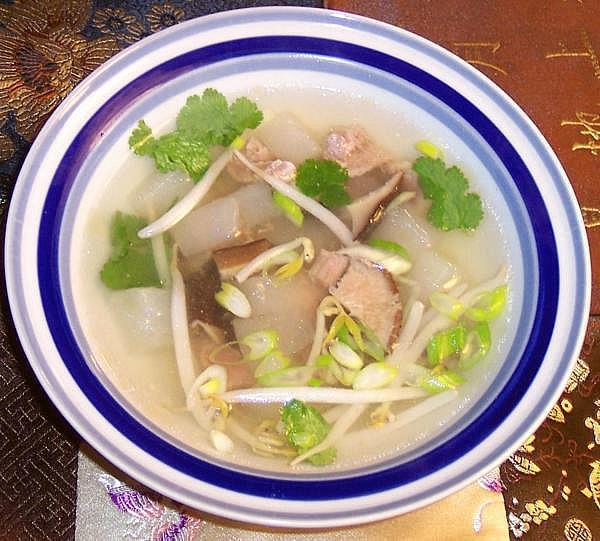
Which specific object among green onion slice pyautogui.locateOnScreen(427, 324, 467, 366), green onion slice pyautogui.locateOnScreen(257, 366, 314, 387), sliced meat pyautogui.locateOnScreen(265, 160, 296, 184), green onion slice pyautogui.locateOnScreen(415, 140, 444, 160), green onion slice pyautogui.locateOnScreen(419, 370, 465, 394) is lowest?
green onion slice pyautogui.locateOnScreen(257, 366, 314, 387)

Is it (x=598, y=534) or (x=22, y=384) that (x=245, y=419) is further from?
(x=598, y=534)

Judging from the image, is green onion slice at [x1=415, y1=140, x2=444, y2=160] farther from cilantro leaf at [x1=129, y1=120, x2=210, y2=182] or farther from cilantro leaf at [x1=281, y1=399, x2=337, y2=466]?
cilantro leaf at [x1=281, y1=399, x2=337, y2=466]

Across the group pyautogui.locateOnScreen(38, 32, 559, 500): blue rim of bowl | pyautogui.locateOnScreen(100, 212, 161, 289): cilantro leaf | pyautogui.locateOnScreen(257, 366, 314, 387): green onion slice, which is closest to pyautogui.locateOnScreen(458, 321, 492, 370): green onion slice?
pyautogui.locateOnScreen(38, 32, 559, 500): blue rim of bowl

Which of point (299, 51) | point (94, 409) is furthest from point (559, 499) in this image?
point (299, 51)

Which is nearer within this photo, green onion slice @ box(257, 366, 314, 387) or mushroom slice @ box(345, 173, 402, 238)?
green onion slice @ box(257, 366, 314, 387)

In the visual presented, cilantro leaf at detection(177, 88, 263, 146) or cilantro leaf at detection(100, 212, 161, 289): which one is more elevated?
cilantro leaf at detection(177, 88, 263, 146)

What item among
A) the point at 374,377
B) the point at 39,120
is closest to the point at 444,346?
the point at 374,377
